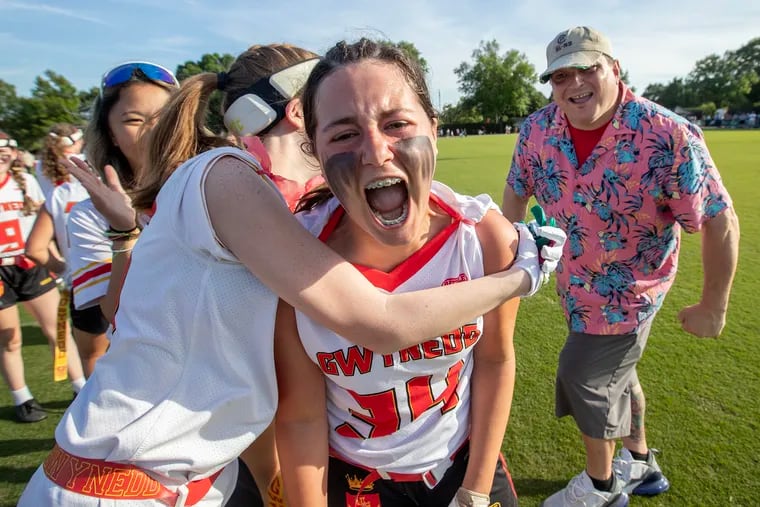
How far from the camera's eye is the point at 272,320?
124 centimetres

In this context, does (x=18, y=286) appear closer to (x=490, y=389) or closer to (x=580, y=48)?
(x=490, y=389)

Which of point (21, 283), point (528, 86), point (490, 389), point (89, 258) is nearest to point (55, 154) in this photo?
point (21, 283)

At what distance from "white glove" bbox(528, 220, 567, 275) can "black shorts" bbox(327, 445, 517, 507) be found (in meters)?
0.77

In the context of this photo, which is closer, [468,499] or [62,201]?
[468,499]

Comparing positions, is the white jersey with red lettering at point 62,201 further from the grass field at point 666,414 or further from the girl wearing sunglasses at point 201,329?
the girl wearing sunglasses at point 201,329

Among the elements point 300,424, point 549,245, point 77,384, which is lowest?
point 77,384

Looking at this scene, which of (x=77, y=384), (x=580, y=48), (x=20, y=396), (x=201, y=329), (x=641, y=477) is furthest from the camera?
(x=77, y=384)

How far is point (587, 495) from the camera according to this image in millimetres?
2639

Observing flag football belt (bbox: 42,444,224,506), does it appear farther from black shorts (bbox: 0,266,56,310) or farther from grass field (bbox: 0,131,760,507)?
black shorts (bbox: 0,266,56,310)

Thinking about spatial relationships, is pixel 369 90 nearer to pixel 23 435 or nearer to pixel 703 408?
pixel 703 408

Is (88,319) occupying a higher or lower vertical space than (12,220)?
lower

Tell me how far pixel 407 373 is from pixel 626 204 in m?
1.62

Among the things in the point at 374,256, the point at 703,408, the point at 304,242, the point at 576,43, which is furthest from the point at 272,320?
the point at 703,408

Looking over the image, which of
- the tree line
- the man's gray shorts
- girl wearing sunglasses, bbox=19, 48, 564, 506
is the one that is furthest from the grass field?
the tree line
